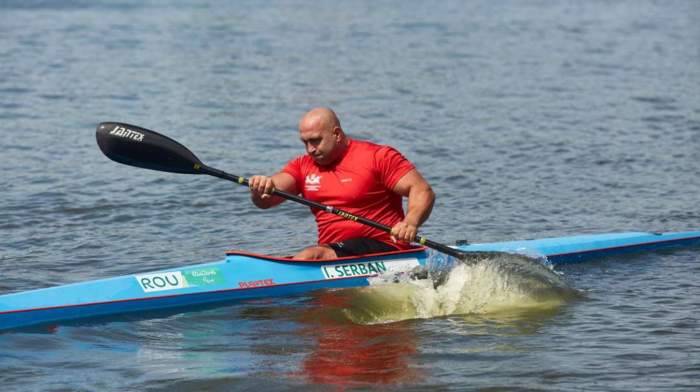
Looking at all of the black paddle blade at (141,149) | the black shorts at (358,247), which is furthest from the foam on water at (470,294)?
the black paddle blade at (141,149)

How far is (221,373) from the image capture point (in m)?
7.93

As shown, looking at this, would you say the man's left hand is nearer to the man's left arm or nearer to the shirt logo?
the man's left arm

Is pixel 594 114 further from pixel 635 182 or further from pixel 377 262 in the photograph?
pixel 377 262

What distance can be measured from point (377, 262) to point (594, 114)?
11.7 m

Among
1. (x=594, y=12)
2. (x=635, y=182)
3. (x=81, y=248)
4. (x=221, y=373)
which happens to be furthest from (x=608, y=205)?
(x=594, y=12)

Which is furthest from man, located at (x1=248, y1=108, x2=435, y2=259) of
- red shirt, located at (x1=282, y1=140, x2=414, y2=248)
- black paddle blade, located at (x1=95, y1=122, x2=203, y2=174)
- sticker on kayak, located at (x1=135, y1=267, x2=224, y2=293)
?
black paddle blade, located at (x1=95, y1=122, x2=203, y2=174)

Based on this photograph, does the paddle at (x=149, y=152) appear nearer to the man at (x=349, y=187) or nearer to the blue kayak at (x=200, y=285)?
the man at (x=349, y=187)

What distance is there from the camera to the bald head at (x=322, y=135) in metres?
9.35

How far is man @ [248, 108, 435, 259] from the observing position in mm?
9367

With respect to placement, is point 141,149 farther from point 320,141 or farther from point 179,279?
point 320,141

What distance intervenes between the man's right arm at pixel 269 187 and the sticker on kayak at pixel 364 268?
0.69 m

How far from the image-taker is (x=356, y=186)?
9.57 metres

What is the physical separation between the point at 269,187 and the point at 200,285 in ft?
3.10

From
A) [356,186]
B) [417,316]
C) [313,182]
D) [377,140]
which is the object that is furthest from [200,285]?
[377,140]
